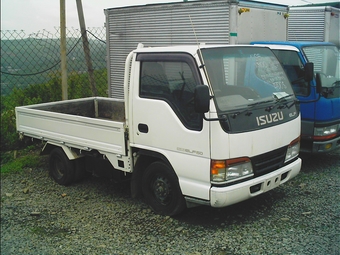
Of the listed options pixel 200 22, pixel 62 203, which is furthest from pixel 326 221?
pixel 200 22

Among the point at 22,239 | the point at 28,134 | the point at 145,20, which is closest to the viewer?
the point at 22,239

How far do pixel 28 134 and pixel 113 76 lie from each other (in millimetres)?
3467

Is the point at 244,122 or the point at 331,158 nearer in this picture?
the point at 244,122

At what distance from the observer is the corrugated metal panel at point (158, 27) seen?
7.45m

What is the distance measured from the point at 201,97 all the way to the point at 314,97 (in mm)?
3170

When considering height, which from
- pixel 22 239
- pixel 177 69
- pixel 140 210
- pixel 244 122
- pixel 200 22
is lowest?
pixel 140 210

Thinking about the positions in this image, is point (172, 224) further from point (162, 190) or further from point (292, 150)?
point (292, 150)

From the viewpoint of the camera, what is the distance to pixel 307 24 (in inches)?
382

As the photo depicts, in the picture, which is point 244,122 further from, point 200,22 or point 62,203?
point 200,22

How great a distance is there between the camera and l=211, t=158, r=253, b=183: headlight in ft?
14.4

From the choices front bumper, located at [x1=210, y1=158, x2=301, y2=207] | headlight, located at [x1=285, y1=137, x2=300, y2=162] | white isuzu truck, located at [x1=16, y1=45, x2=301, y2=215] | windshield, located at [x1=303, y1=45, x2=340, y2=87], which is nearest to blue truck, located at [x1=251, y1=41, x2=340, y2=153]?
windshield, located at [x1=303, y1=45, x2=340, y2=87]

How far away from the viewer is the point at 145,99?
501 cm

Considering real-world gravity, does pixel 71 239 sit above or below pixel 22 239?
below

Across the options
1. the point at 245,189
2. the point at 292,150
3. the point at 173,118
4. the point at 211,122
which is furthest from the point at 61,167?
the point at 292,150
